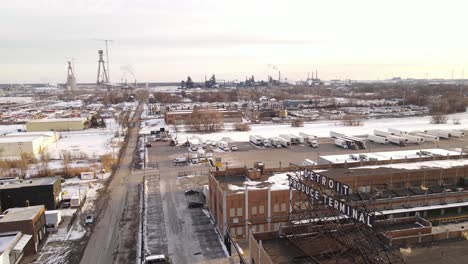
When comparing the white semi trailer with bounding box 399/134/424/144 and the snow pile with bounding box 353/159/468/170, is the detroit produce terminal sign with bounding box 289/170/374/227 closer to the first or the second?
the snow pile with bounding box 353/159/468/170

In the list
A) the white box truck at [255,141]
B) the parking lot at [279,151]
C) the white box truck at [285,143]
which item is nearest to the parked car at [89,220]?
the parking lot at [279,151]

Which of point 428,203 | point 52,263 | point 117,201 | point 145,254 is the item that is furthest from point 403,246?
point 117,201

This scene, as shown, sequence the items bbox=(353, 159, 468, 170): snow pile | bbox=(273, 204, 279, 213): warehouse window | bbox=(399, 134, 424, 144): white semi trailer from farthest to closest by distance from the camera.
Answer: bbox=(399, 134, 424, 144): white semi trailer < bbox=(353, 159, 468, 170): snow pile < bbox=(273, 204, 279, 213): warehouse window

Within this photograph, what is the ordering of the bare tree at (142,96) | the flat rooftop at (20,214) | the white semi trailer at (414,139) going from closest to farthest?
1. the flat rooftop at (20,214)
2. the white semi trailer at (414,139)
3. the bare tree at (142,96)

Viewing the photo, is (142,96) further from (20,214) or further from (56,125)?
(20,214)

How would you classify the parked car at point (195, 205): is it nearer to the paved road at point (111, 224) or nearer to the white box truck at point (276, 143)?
the paved road at point (111, 224)

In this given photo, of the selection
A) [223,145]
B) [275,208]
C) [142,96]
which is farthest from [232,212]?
[142,96]

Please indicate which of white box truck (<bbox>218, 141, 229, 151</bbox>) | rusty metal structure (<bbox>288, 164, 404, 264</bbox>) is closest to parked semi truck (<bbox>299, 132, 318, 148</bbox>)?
white box truck (<bbox>218, 141, 229, 151</bbox>)
